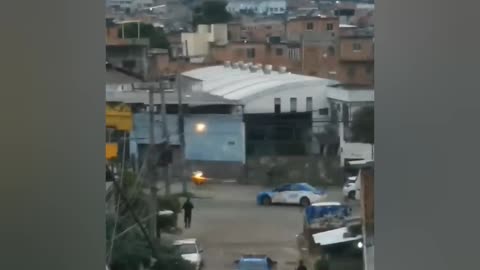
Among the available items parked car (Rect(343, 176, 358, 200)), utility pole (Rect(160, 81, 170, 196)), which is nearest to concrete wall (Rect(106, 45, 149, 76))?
utility pole (Rect(160, 81, 170, 196))

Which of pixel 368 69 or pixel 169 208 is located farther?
pixel 169 208

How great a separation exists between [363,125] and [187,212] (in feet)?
2.26

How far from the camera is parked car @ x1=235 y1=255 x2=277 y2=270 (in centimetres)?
230

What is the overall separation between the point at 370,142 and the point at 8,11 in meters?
1.24

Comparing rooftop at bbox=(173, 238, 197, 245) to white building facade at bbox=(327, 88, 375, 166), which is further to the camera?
A: rooftop at bbox=(173, 238, 197, 245)

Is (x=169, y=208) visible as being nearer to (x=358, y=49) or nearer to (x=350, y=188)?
(x=350, y=188)

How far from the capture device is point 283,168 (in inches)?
89.3

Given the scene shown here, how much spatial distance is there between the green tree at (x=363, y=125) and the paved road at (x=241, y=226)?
0.70ft

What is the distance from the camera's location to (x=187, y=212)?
2.29 meters

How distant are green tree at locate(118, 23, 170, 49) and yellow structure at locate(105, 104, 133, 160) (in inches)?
9.6

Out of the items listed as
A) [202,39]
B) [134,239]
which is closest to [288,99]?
[202,39]

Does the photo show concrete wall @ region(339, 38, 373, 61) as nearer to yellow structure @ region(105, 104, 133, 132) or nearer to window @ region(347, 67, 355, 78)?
window @ region(347, 67, 355, 78)

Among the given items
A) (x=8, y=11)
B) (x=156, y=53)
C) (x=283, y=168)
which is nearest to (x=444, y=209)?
(x=283, y=168)

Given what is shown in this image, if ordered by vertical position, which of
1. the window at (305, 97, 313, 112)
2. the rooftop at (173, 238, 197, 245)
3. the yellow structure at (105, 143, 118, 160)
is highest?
the window at (305, 97, 313, 112)
